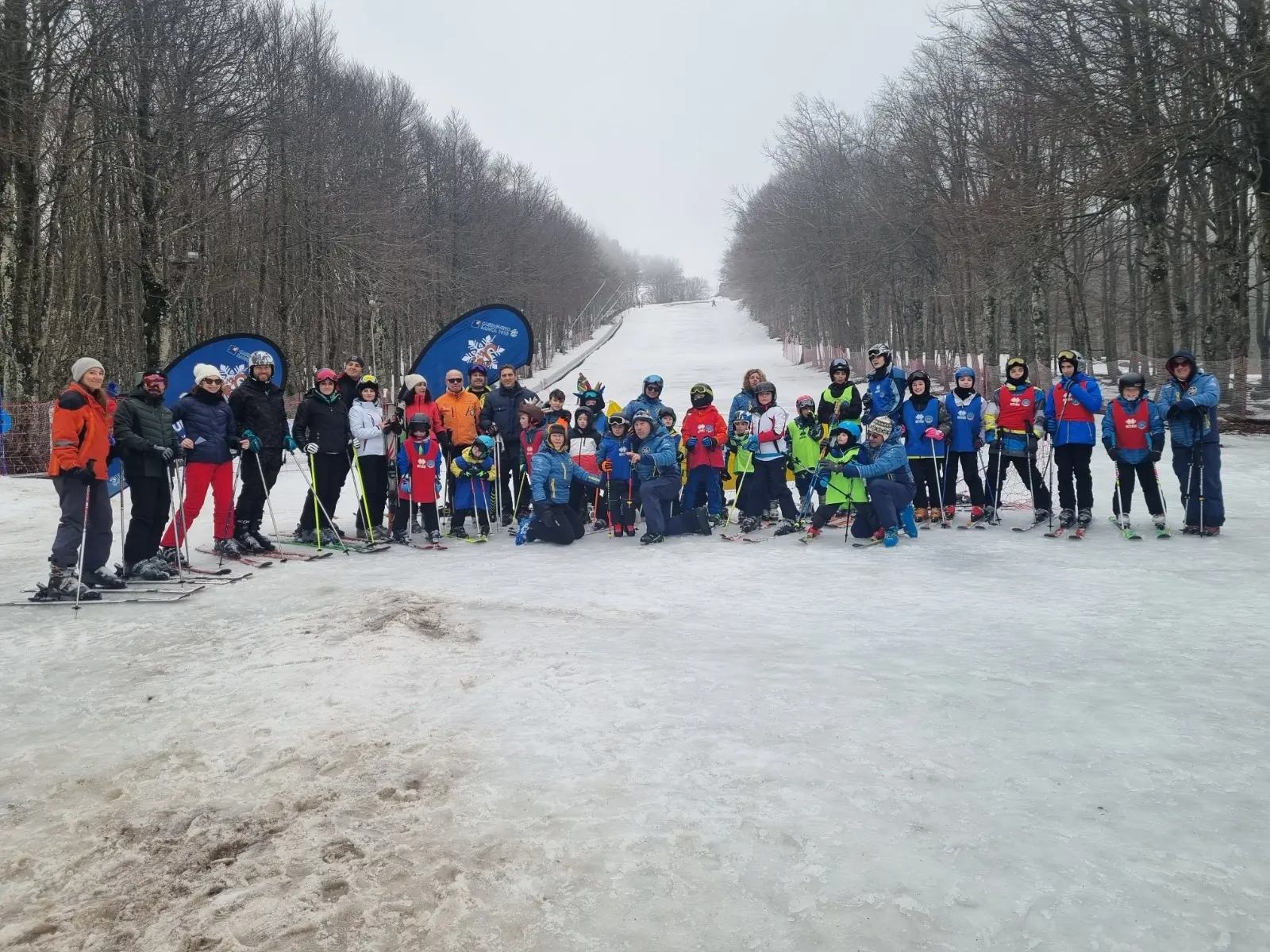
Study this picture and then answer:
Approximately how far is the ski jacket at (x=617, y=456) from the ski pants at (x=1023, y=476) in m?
4.16

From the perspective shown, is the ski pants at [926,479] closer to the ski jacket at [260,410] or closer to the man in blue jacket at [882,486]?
the man in blue jacket at [882,486]

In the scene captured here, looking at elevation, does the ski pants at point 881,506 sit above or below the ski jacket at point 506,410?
below

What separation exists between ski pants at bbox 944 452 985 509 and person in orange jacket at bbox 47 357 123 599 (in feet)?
Answer: 28.1

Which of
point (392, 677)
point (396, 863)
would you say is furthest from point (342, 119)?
point (396, 863)

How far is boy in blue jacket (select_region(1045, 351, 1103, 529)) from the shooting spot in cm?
906

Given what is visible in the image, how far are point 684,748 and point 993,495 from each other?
23.6ft

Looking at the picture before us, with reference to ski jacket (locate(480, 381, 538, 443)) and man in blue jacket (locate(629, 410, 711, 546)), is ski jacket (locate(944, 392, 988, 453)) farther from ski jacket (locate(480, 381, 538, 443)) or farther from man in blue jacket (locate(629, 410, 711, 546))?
ski jacket (locate(480, 381, 538, 443))

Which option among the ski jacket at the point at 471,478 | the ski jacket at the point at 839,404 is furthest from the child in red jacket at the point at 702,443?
the ski jacket at the point at 471,478

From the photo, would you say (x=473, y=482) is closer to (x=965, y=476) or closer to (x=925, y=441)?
(x=925, y=441)

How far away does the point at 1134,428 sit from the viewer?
8789 millimetres

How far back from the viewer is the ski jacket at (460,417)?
10188 millimetres

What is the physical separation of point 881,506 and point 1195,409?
329 cm

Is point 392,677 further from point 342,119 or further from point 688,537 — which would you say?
point 342,119

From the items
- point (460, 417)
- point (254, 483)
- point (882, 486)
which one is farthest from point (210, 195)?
point (882, 486)
